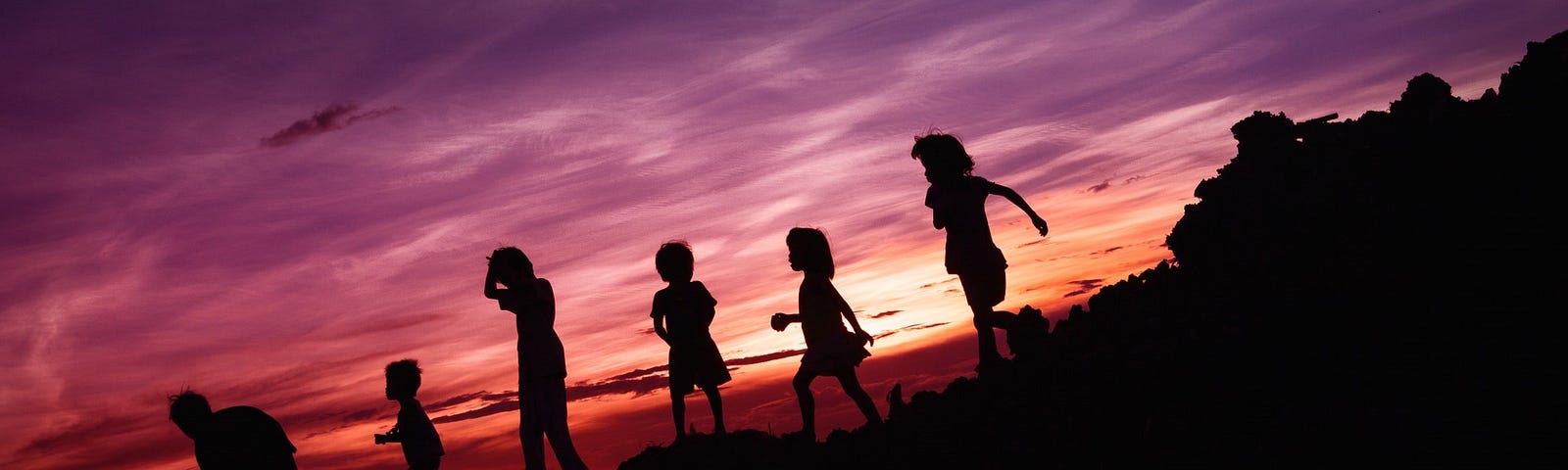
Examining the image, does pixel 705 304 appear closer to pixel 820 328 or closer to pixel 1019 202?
pixel 820 328

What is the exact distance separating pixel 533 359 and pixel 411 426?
253 centimetres

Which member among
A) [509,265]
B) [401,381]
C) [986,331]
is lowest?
[986,331]

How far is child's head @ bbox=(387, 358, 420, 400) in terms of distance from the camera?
15.1 meters

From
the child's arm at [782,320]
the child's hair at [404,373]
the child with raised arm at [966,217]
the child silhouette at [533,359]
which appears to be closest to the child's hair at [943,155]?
the child with raised arm at [966,217]

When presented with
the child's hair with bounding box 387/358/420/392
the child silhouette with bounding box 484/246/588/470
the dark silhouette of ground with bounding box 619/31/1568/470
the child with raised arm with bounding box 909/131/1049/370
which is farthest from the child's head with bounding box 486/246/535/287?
the child with raised arm with bounding box 909/131/1049/370

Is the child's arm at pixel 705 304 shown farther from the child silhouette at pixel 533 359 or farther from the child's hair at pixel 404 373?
the child's hair at pixel 404 373

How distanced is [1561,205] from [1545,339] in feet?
6.87

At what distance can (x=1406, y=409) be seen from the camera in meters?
9.93

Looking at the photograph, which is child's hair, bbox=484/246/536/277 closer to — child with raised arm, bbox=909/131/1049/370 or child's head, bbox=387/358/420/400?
child's head, bbox=387/358/420/400

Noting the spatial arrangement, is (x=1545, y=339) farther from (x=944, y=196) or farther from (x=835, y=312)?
(x=835, y=312)

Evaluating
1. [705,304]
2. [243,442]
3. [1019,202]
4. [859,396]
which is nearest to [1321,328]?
[1019,202]

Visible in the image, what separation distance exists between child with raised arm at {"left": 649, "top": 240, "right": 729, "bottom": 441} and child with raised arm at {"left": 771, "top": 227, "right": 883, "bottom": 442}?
4.95ft

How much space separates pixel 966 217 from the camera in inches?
529

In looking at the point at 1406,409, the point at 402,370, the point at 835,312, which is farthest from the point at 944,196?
the point at 402,370
